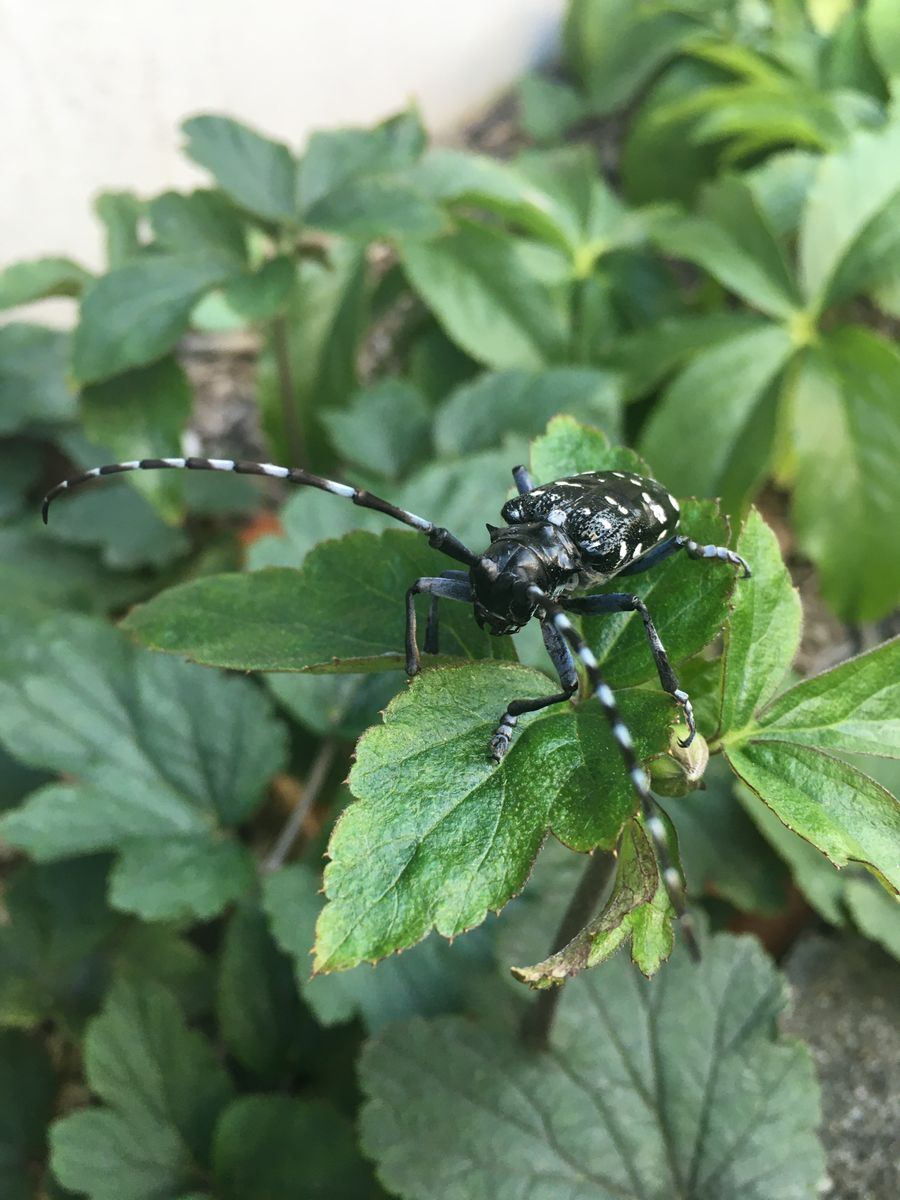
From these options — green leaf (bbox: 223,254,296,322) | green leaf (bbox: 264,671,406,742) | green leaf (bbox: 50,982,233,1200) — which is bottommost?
green leaf (bbox: 50,982,233,1200)

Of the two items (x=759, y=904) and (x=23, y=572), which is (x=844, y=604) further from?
(x=23, y=572)

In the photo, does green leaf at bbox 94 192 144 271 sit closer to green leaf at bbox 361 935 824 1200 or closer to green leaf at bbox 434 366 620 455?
green leaf at bbox 434 366 620 455

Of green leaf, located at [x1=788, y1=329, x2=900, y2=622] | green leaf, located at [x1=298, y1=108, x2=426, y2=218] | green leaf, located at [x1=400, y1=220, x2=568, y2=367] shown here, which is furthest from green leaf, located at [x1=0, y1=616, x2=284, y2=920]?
green leaf, located at [x1=788, y1=329, x2=900, y2=622]

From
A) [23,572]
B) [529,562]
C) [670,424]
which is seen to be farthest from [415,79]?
[529,562]

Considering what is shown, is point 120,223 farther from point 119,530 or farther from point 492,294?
point 492,294

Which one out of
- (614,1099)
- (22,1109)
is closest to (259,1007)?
(22,1109)
